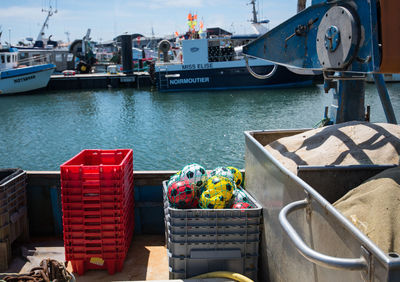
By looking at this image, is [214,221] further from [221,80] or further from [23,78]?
[23,78]

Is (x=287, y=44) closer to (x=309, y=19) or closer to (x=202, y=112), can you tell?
(x=309, y=19)

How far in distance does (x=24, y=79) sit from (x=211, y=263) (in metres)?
36.3

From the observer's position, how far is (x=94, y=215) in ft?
12.3

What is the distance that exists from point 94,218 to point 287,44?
93.2 inches

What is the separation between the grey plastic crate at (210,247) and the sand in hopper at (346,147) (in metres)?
0.74

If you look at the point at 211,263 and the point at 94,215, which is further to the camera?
the point at 94,215

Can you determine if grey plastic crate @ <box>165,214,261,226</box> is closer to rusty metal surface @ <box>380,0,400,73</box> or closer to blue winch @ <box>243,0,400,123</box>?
blue winch @ <box>243,0,400,123</box>

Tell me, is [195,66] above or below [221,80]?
above

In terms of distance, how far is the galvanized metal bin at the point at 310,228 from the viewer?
1.52 m

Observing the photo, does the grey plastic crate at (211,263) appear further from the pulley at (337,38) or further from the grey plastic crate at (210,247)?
the pulley at (337,38)

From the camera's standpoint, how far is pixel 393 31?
189 centimetres

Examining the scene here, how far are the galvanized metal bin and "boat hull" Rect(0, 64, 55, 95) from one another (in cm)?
3519

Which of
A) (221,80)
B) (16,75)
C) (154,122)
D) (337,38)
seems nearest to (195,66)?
(221,80)

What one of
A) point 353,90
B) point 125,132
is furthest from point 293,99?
point 353,90
